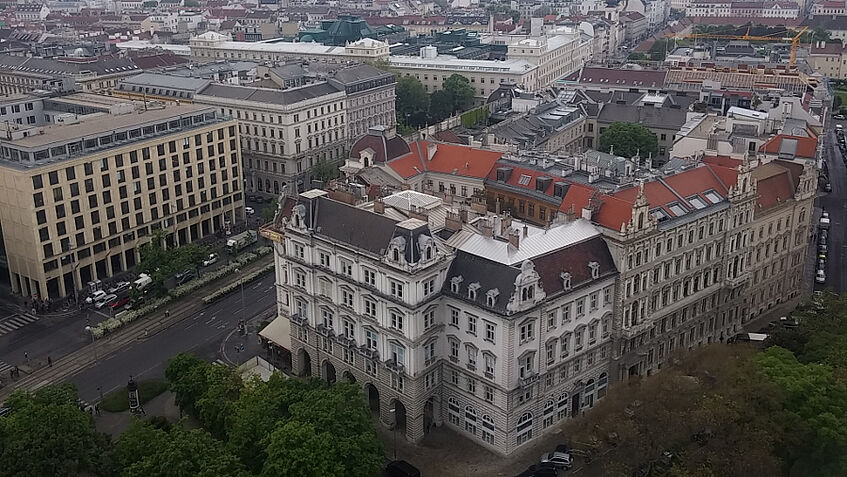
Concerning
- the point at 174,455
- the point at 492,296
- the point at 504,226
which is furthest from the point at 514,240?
the point at 174,455

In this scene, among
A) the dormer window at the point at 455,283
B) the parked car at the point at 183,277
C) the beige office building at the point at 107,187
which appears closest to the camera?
the dormer window at the point at 455,283

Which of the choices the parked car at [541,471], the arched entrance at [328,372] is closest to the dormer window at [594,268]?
the parked car at [541,471]

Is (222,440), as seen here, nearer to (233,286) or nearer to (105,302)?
(233,286)

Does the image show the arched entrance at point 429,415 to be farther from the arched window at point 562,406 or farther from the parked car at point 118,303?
the parked car at point 118,303

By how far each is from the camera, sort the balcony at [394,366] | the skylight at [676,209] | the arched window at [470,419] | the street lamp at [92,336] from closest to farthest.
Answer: the balcony at [394,366] → the arched window at [470,419] → the skylight at [676,209] → the street lamp at [92,336]

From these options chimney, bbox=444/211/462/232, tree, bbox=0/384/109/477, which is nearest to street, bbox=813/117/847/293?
chimney, bbox=444/211/462/232

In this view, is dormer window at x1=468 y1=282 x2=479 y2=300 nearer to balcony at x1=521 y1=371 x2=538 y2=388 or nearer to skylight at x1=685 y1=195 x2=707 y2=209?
balcony at x1=521 y1=371 x2=538 y2=388

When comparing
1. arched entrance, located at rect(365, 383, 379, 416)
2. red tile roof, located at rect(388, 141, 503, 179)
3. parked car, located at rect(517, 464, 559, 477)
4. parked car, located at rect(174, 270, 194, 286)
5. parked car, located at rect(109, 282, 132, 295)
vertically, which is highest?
red tile roof, located at rect(388, 141, 503, 179)

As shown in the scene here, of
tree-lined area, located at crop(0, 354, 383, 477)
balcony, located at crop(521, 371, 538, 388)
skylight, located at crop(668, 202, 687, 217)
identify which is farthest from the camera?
skylight, located at crop(668, 202, 687, 217)
